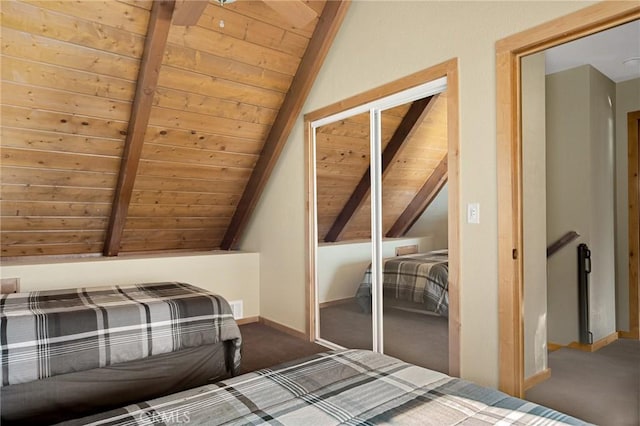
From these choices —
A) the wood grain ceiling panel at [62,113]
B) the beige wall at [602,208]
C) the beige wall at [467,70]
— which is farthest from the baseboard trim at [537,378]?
the wood grain ceiling panel at [62,113]

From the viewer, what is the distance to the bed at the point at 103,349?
6.43 feet

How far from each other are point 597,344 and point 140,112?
3255 mm

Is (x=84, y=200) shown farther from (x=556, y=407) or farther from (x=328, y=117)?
(x=556, y=407)

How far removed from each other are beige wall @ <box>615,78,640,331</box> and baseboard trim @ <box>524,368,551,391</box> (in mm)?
450

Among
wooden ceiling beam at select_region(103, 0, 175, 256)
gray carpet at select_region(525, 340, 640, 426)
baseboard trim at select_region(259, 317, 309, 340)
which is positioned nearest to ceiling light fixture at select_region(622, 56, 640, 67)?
gray carpet at select_region(525, 340, 640, 426)

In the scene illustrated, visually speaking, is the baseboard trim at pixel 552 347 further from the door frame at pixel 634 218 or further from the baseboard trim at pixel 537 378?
the door frame at pixel 634 218

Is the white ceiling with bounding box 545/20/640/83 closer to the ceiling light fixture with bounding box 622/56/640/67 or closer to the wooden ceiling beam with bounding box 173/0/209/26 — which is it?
the ceiling light fixture with bounding box 622/56/640/67

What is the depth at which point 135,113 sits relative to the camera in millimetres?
3045

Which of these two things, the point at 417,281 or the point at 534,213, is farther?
the point at 417,281

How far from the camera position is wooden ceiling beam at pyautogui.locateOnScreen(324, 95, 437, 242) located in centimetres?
274

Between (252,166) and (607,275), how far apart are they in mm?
2913

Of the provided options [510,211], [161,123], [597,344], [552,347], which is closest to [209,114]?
[161,123]

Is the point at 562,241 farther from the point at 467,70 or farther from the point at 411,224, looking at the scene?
the point at 467,70

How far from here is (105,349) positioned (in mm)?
2127
